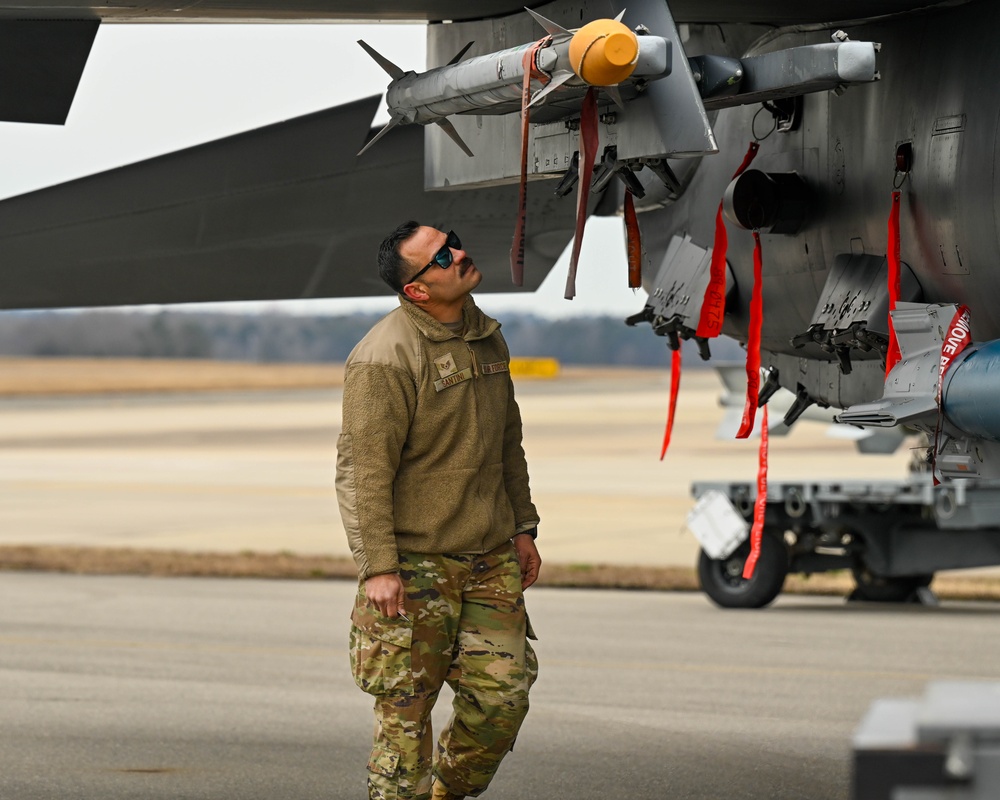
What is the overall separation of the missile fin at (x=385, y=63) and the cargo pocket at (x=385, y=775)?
6.75 feet

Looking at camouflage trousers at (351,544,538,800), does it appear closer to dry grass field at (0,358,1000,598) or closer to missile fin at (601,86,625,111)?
missile fin at (601,86,625,111)

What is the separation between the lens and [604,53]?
3.97 m

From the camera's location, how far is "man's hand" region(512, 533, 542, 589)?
5.18 metres

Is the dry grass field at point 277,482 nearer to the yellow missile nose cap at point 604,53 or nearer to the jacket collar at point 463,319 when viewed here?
the jacket collar at point 463,319

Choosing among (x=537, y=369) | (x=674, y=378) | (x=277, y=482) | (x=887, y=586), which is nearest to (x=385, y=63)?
(x=674, y=378)

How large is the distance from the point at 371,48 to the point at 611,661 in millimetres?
5762

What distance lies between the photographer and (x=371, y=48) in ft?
16.3

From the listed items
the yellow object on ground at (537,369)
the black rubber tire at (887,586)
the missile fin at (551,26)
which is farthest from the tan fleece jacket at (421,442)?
the yellow object on ground at (537,369)

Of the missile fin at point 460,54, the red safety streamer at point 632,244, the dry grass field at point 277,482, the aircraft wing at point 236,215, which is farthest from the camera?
the dry grass field at point 277,482

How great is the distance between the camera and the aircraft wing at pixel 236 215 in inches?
271

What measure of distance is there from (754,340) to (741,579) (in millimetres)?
7634

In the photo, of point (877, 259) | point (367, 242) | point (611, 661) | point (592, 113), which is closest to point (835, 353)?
point (877, 259)

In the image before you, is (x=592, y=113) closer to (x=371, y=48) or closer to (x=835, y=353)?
(x=371, y=48)

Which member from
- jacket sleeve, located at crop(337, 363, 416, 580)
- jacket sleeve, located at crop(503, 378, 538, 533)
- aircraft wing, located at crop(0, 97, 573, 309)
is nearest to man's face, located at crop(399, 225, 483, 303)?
jacket sleeve, located at crop(337, 363, 416, 580)
